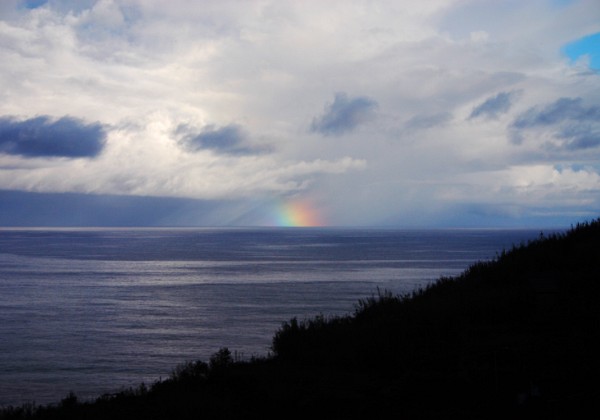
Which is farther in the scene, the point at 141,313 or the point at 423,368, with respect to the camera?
the point at 141,313

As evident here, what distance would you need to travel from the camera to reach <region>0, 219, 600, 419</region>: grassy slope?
31.7ft

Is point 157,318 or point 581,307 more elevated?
point 581,307

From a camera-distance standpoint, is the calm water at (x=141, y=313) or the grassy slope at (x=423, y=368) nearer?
the grassy slope at (x=423, y=368)

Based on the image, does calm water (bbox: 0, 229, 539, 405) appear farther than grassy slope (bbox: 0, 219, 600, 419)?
Yes

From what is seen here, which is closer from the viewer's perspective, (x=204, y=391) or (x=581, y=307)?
(x=204, y=391)

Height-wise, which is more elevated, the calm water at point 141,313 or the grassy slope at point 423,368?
the grassy slope at point 423,368

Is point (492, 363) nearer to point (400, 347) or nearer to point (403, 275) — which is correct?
point (400, 347)

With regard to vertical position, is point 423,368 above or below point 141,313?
above

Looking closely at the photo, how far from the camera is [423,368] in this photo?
37.6ft

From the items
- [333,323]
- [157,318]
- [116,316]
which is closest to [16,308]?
[116,316]

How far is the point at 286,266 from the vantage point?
88.8 m

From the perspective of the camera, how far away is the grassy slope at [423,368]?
967cm

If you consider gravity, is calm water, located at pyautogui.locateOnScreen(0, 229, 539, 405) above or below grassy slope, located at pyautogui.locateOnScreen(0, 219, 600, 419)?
below

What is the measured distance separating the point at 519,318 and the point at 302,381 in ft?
18.9
